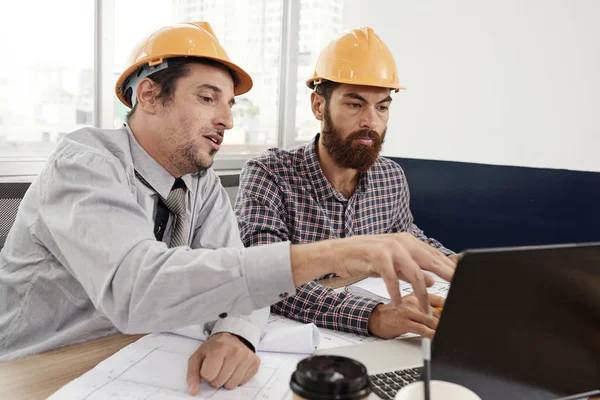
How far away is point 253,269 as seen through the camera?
84 centimetres

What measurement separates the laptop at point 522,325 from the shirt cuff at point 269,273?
0.23 meters

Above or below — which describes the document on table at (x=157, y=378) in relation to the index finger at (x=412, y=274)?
below

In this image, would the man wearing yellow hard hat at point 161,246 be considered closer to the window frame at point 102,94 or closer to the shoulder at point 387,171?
the shoulder at point 387,171

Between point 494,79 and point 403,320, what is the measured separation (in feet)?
5.03

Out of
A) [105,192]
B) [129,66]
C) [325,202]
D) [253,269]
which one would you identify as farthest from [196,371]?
[325,202]

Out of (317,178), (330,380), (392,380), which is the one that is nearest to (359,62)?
(317,178)

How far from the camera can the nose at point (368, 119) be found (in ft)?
5.98

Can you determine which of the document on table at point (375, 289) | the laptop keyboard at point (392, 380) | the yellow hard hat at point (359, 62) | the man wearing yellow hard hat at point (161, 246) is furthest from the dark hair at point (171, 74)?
the laptop keyboard at point (392, 380)

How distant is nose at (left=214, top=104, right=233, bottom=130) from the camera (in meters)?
1.37

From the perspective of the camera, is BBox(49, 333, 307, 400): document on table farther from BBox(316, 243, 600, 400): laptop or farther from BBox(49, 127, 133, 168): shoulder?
BBox(49, 127, 133, 168): shoulder

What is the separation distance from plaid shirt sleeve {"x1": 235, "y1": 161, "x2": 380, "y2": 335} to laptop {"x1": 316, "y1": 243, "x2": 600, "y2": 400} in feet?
1.12

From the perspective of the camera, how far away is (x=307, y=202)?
5.92 ft

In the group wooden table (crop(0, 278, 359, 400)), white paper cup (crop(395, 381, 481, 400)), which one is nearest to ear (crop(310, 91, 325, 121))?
wooden table (crop(0, 278, 359, 400))

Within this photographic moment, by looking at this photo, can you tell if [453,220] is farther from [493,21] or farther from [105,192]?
[105,192]
